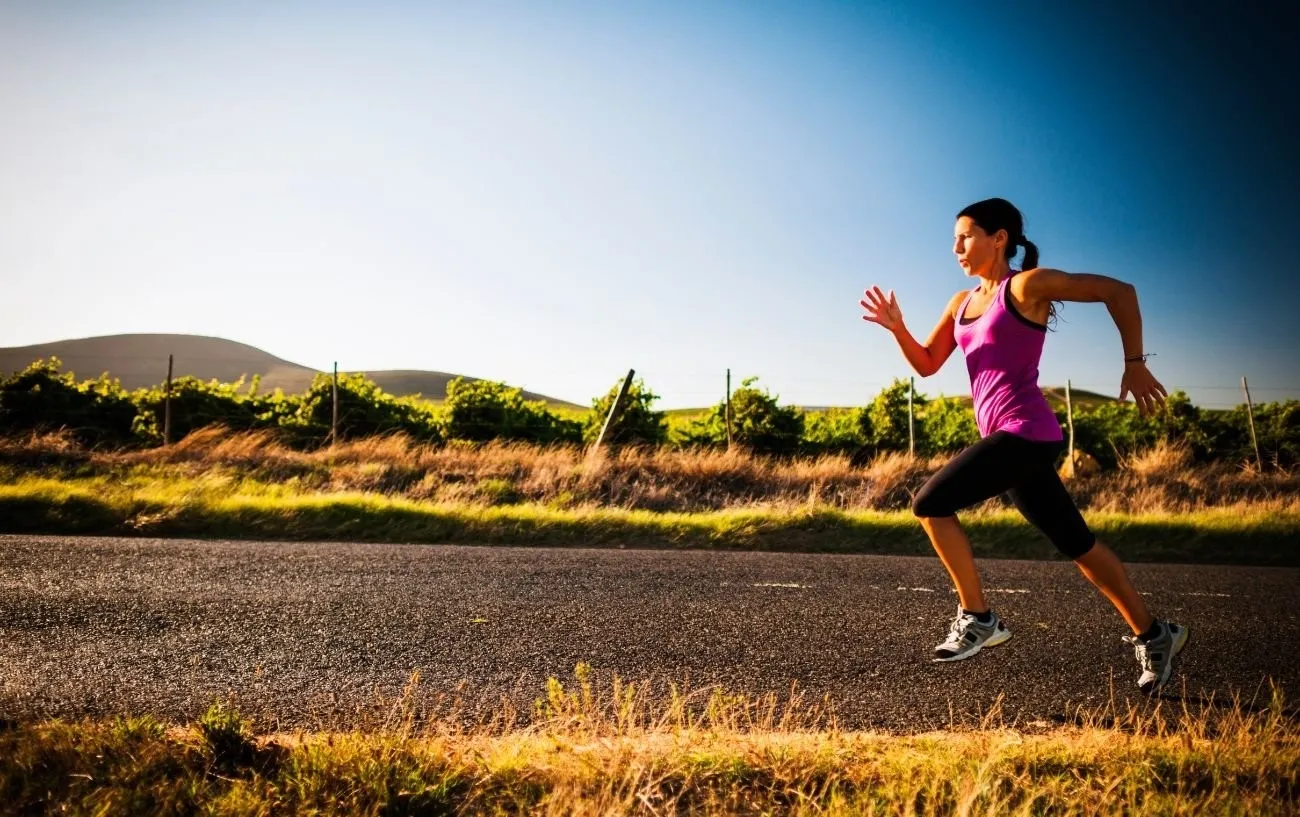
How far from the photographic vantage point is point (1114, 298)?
2.95 metres

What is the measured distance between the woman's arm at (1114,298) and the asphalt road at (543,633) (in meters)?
1.39

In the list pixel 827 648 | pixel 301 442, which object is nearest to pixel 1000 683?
pixel 827 648

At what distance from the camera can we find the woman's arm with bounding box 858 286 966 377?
366 cm

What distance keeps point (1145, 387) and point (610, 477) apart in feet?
28.1

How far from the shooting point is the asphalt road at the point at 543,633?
3098 millimetres

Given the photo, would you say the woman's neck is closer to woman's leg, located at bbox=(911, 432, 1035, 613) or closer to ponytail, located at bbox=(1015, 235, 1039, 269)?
ponytail, located at bbox=(1015, 235, 1039, 269)

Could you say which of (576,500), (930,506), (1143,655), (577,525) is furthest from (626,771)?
(576,500)

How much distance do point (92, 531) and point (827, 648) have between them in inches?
298

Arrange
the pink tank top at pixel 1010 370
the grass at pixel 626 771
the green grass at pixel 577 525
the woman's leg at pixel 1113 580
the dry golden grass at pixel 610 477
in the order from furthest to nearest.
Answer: the dry golden grass at pixel 610 477 < the green grass at pixel 577 525 < the woman's leg at pixel 1113 580 < the pink tank top at pixel 1010 370 < the grass at pixel 626 771

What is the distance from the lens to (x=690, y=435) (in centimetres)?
1623

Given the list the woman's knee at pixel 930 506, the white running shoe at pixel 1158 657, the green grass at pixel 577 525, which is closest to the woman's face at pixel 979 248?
the woman's knee at pixel 930 506

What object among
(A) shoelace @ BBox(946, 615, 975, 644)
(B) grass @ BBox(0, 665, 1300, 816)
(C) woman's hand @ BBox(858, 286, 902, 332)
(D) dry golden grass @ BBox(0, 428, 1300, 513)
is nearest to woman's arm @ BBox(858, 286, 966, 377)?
(C) woman's hand @ BBox(858, 286, 902, 332)

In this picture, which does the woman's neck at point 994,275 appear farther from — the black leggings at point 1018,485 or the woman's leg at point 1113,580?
the woman's leg at point 1113,580

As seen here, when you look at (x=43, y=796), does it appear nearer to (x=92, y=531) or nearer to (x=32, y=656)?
(x=32, y=656)
